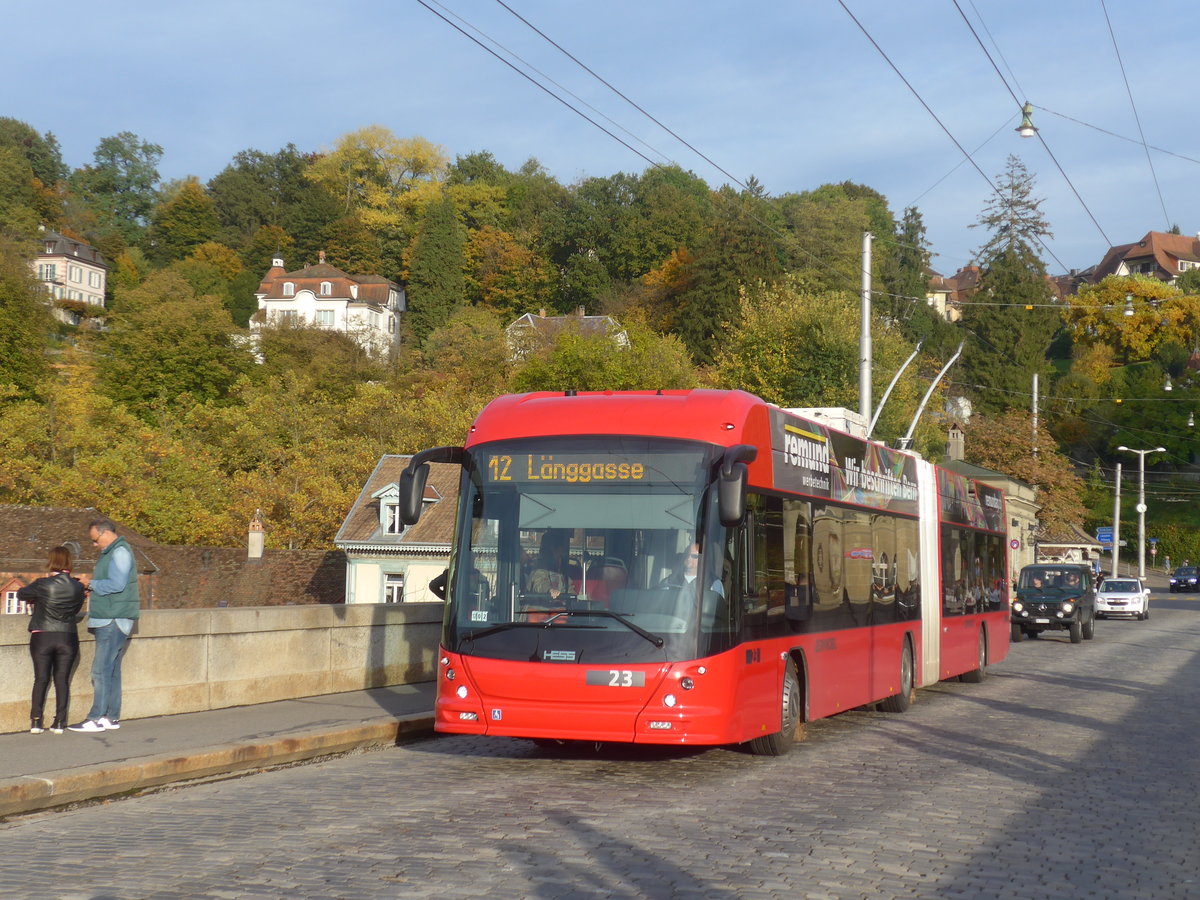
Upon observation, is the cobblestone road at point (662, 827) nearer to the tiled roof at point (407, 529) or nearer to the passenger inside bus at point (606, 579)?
the passenger inside bus at point (606, 579)

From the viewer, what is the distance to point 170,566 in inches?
2229

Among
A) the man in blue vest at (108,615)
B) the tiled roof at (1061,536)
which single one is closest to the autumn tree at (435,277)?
the tiled roof at (1061,536)

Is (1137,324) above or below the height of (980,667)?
above

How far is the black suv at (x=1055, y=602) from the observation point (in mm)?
37531

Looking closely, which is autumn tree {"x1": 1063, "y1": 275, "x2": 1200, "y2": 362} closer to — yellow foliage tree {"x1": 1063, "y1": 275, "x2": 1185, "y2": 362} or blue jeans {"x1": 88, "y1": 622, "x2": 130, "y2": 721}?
yellow foliage tree {"x1": 1063, "y1": 275, "x2": 1185, "y2": 362}

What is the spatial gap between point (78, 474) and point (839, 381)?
35.2 metres

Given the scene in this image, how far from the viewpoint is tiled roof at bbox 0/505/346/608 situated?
2100 inches

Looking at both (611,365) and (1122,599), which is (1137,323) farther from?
(1122,599)

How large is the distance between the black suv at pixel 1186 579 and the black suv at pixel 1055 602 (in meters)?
53.3

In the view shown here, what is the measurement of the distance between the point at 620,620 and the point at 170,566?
48251mm

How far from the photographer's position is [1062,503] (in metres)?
72.2

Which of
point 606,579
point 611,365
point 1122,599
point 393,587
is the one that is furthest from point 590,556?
point 611,365

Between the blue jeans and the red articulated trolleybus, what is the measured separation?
2824 mm

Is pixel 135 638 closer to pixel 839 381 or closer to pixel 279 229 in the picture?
pixel 839 381
